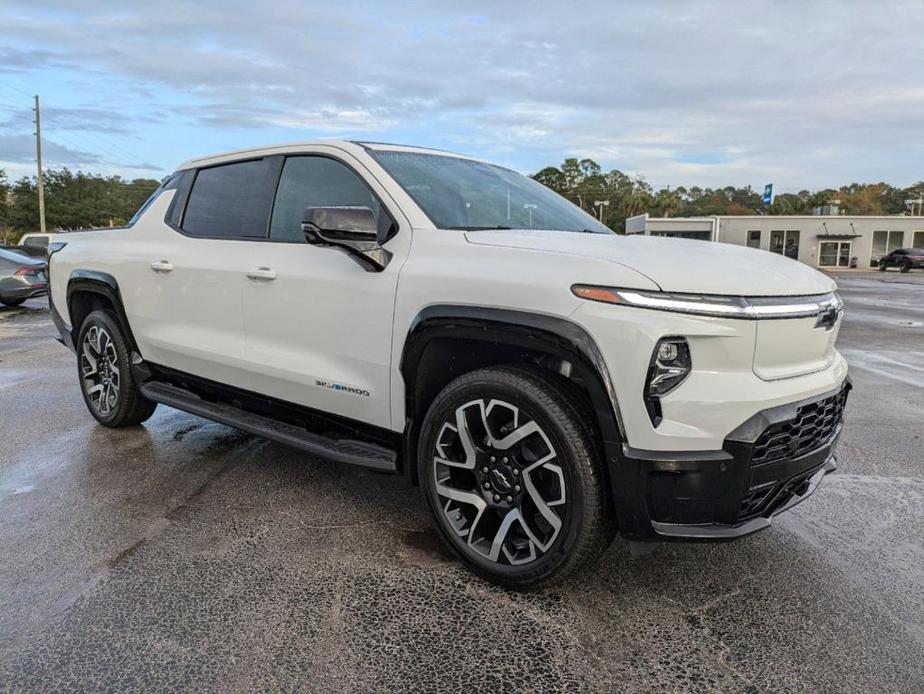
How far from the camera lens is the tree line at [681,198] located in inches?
3716

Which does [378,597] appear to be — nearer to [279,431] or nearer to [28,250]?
[279,431]

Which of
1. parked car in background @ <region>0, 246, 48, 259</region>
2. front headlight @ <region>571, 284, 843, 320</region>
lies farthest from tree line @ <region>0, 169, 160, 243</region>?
front headlight @ <region>571, 284, 843, 320</region>

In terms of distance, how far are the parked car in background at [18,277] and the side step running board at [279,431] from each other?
1132 cm

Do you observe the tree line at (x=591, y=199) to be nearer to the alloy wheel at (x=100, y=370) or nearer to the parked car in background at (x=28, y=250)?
the parked car in background at (x=28, y=250)

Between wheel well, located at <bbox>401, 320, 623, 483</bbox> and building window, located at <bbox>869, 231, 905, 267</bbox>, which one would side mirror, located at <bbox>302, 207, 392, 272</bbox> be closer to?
wheel well, located at <bbox>401, 320, 623, 483</bbox>

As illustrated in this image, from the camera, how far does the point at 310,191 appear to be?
3.50m

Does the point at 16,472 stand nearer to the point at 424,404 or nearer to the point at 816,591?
the point at 424,404

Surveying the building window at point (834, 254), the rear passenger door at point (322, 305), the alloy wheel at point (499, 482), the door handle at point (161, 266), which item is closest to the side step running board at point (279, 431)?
the rear passenger door at point (322, 305)

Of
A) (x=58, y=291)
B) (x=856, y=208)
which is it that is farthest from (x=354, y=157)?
(x=856, y=208)

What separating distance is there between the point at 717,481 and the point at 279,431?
2.21m

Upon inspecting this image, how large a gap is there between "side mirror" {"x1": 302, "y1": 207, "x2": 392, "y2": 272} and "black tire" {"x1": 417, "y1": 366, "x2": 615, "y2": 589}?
0.69 meters

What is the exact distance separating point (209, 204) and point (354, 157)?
1322 mm

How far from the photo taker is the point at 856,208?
96.1 m

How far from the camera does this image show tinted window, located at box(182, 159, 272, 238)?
3.72 metres
